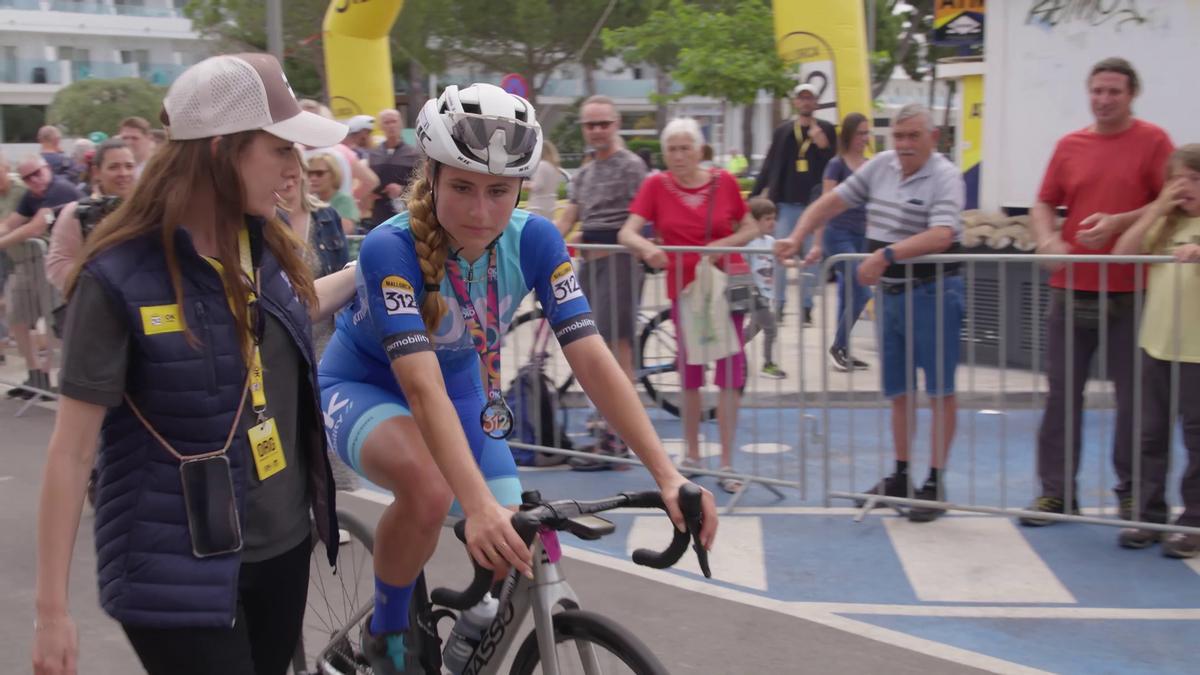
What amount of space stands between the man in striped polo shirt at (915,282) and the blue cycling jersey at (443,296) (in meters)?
3.61

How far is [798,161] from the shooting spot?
41.3 feet

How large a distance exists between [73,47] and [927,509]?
71.6 metres

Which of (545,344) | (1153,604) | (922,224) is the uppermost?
(922,224)

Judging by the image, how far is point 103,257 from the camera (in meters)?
2.49

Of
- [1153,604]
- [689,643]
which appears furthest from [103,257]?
[1153,604]

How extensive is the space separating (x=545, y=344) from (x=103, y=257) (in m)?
5.87

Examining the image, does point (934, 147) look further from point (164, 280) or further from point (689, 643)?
point (164, 280)

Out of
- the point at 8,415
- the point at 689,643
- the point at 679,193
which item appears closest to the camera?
the point at 689,643

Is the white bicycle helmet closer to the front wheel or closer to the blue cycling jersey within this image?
the blue cycling jersey

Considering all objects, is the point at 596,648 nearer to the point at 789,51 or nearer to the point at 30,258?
the point at 30,258

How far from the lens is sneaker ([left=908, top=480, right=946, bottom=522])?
6.73 meters

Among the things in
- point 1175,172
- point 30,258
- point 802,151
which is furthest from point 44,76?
point 1175,172

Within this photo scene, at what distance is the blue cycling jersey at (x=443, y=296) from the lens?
304 centimetres

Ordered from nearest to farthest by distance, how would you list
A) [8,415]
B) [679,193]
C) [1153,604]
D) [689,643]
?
[689,643] < [1153,604] < [679,193] < [8,415]
